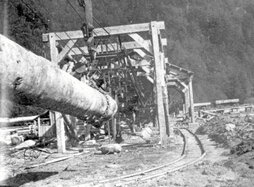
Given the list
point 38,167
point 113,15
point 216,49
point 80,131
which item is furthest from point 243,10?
point 38,167

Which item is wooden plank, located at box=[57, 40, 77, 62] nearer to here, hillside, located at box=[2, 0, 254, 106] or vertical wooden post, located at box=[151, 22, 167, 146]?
vertical wooden post, located at box=[151, 22, 167, 146]

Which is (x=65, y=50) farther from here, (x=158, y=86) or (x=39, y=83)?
(x=39, y=83)

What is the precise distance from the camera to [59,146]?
11688mm

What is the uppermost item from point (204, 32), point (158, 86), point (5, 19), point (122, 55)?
point (204, 32)

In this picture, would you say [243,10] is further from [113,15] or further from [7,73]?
[7,73]

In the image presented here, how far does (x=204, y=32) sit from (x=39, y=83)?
88789mm

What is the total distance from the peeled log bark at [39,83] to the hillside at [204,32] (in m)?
46.4

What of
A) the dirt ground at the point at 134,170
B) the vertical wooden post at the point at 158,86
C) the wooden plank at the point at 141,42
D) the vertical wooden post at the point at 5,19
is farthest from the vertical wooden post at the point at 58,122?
the vertical wooden post at the point at 5,19

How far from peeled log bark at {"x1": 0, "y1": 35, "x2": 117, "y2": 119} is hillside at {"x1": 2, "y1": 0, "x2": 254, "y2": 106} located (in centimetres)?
4635

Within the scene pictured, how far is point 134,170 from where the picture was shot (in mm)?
7422

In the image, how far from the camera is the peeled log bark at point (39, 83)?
11.5 ft

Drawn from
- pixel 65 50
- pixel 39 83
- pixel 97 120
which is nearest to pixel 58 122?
pixel 65 50

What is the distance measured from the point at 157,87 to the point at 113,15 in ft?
199

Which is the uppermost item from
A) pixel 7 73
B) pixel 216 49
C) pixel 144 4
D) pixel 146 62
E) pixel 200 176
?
pixel 144 4
